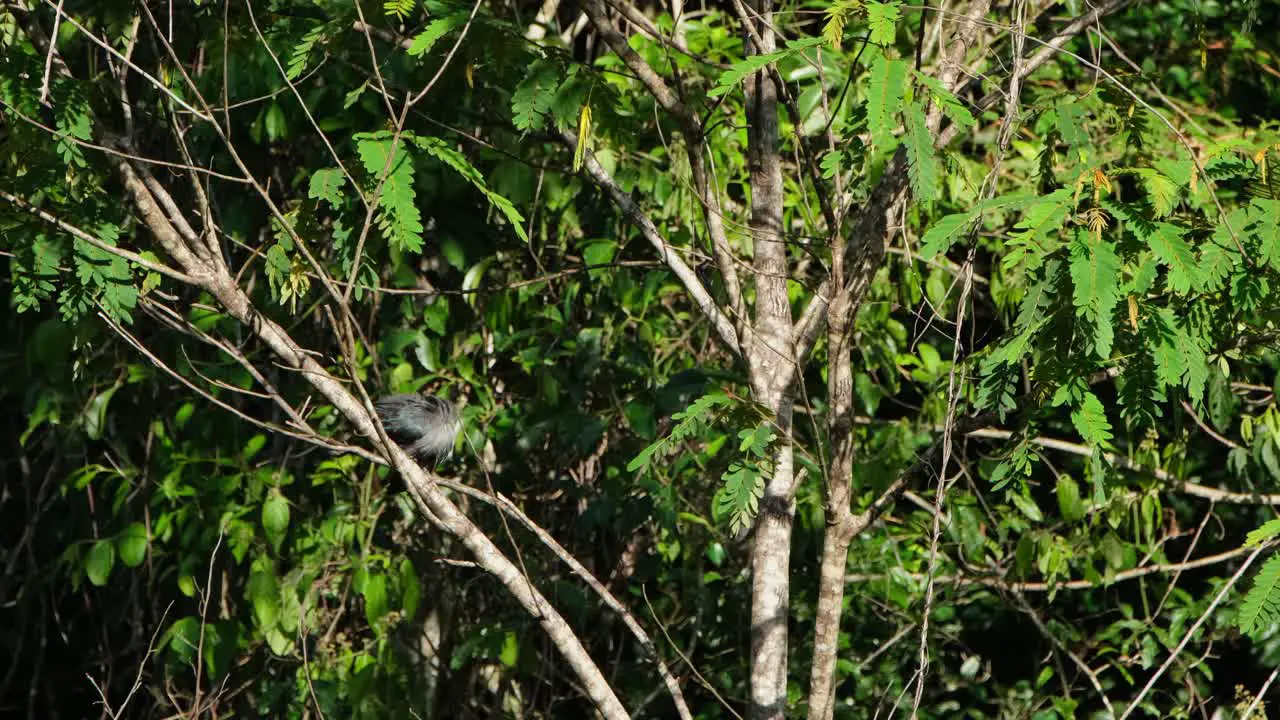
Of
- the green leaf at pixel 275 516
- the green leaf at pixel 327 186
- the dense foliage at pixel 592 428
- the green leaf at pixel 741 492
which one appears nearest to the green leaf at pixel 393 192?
the green leaf at pixel 327 186

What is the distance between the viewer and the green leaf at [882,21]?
219 cm

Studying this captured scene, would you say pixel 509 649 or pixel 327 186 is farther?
pixel 509 649

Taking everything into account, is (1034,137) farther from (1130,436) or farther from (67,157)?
(67,157)

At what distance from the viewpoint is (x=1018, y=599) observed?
403cm

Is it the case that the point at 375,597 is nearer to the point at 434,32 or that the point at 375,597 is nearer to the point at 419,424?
the point at 419,424

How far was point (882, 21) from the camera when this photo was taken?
7.25 feet

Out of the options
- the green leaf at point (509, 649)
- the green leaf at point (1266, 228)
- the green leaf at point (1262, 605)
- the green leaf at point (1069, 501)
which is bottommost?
the green leaf at point (509, 649)

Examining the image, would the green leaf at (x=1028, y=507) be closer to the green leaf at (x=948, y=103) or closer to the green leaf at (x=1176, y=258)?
the green leaf at (x=1176, y=258)

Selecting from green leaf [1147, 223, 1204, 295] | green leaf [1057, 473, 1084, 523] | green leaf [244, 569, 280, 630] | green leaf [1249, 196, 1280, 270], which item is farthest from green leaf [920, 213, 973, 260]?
green leaf [244, 569, 280, 630]

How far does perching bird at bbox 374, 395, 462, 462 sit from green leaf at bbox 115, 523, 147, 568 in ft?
3.23

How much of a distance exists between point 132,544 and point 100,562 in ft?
0.36

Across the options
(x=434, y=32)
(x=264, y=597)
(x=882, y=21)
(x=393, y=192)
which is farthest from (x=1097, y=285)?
(x=264, y=597)

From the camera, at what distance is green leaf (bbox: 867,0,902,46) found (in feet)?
7.19

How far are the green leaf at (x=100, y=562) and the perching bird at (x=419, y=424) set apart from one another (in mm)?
1095
